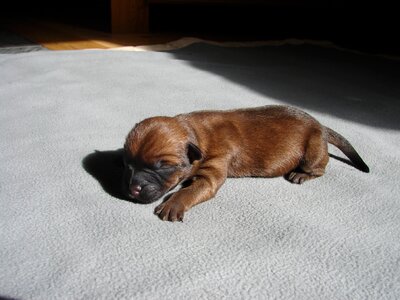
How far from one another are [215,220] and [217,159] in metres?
0.37

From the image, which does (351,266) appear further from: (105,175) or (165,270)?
(105,175)

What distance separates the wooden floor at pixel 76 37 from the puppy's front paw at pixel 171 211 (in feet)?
10.9

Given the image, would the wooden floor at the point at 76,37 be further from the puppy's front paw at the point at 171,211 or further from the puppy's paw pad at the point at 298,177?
the puppy's front paw at the point at 171,211

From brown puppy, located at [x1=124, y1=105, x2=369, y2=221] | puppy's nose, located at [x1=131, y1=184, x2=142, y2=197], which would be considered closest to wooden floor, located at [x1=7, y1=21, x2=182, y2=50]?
brown puppy, located at [x1=124, y1=105, x2=369, y2=221]

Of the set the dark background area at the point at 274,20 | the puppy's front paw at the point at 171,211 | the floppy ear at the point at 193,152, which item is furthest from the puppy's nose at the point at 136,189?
the dark background area at the point at 274,20

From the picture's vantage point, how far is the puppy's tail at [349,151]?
2.28m

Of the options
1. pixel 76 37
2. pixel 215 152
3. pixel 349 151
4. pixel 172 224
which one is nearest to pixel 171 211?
pixel 172 224

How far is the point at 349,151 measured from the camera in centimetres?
230

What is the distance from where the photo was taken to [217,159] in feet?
6.73

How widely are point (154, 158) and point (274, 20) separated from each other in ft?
20.5

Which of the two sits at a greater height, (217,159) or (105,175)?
(217,159)

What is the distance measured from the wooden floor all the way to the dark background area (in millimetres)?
444

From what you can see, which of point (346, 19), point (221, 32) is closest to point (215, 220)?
point (221, 32)

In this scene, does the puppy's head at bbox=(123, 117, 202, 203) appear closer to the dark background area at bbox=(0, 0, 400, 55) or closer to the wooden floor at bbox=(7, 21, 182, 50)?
the wooden floor at bbox=(7, 21, 182, 50)
